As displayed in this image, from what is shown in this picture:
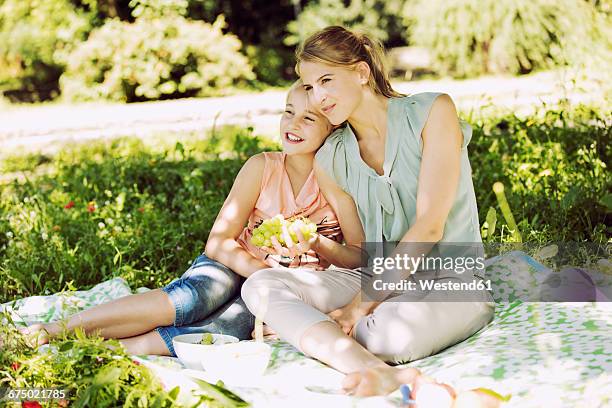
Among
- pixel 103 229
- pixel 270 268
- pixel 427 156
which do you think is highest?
pixel 427 156

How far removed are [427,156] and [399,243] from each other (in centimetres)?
32

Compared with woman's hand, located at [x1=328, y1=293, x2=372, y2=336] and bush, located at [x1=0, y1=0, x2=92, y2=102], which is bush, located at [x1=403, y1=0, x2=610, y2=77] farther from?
woman's hand, located at [x1=328, y1=293, x2=372, y2=336]

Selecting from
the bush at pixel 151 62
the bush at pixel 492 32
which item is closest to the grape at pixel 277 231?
the bush at pixel 151 62

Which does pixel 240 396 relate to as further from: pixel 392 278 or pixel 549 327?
pixel 549 327

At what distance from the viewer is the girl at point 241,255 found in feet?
9.53

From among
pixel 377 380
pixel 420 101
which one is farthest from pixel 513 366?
pixel 420 101

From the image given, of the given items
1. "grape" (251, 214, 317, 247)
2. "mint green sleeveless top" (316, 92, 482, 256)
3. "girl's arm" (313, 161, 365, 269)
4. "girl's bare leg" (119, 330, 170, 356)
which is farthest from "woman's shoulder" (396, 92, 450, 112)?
"girl's bare leg" (119, 330, 170, 356)

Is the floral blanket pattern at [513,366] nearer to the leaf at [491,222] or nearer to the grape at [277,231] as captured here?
the grape at [277,231]

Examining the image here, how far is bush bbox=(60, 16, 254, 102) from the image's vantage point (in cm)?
1166

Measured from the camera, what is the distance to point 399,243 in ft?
9.53

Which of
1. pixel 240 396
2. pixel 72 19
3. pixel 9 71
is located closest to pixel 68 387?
pixel 240 396

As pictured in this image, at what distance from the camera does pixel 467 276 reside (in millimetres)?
2881

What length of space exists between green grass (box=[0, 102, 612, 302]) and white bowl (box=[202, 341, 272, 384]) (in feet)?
4.03

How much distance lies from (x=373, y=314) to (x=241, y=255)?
1.91ft
